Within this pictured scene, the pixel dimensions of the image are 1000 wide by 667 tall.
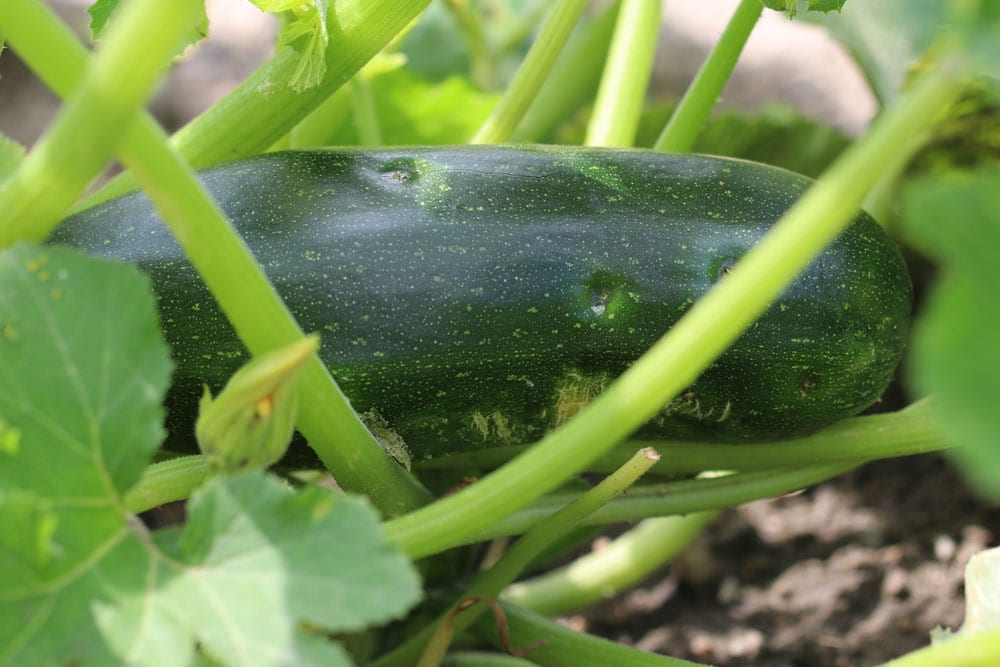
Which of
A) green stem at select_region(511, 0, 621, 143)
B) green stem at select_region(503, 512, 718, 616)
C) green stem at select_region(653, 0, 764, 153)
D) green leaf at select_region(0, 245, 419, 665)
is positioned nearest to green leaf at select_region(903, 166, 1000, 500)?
green leaf at select_region(0, 245, 419, 665)

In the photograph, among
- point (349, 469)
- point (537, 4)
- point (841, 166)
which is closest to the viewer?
point (841, 166)

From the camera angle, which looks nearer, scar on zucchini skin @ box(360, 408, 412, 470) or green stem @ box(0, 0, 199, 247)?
green stem @ box(0, 0, 199, 247)

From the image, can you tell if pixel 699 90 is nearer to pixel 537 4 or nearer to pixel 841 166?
pixel 841 166

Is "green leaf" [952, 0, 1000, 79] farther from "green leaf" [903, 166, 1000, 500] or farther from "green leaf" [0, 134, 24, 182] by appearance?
"green leaf" [0, 134, 24, 182]

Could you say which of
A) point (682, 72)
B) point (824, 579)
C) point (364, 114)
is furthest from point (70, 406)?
point (682, 72)

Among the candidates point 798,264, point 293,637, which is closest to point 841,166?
point 798,264

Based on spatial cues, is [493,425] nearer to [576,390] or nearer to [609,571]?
[576,390]

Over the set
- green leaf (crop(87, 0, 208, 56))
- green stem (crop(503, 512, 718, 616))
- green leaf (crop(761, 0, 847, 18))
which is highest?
green leaf (crop(87, 0, 208, 56))
